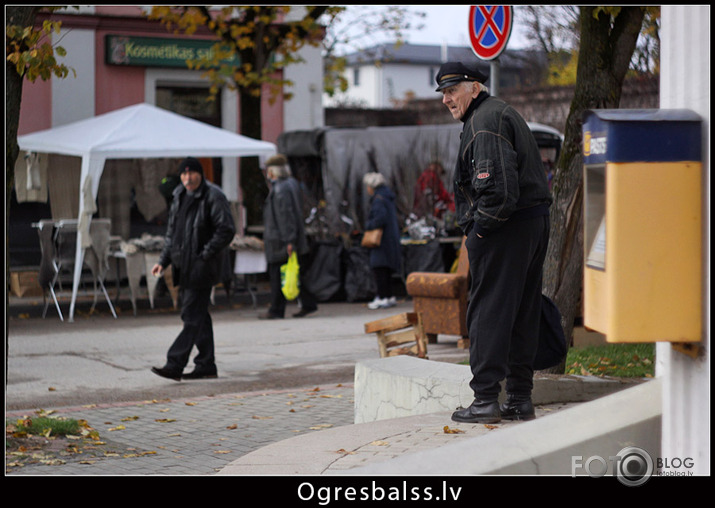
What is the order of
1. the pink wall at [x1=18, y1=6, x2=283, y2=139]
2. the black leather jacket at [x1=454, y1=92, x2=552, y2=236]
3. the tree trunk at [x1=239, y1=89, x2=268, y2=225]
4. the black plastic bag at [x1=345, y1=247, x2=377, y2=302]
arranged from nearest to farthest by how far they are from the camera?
the black leather jacket at [x1=454, y1=92, x2=552, y2=236] < the black plastic bag at [x1=345, y1=247, x2=377, y2=302] < the tree trunk at [x1=239, y1=89, x2=268, y2=225] < the pink wall at [x1=18, y1=6, x2=283, y2=139]

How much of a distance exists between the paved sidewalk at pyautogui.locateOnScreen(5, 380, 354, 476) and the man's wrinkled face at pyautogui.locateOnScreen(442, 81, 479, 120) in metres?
2.37

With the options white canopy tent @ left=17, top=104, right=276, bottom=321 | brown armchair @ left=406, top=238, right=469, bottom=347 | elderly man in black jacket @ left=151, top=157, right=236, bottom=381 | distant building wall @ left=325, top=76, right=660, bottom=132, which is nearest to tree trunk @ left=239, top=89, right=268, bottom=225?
white canopy tent @ left=17, top=104, right=276, bottom=321

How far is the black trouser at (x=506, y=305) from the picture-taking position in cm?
548

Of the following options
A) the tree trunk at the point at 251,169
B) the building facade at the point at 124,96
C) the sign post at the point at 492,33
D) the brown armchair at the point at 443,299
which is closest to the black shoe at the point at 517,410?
the sign post at the point at 492,33

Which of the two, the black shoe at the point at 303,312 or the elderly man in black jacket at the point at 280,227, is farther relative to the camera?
the black shoe at the point at 303,312

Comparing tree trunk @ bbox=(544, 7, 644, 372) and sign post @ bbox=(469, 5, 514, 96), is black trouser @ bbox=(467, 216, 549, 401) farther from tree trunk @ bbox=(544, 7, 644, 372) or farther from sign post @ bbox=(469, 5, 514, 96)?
sign post @ bbox=(469, 5, 514, 96)

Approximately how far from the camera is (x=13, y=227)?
17.8m

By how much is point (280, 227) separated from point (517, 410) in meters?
8.66

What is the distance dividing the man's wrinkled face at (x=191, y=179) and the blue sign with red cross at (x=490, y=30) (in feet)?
8.56

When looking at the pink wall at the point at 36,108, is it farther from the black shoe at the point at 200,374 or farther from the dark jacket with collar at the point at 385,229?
the black shoe at the point at 200,374

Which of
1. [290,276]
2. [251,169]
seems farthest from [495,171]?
[251,169]

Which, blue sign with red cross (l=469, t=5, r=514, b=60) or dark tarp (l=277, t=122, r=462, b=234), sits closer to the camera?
blue sign with red cross (l=469, t=5, r=514, b=60)

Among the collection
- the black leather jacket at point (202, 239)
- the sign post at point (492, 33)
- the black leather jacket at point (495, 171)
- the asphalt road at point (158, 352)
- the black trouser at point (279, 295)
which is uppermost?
the sign post at point (492, 33)

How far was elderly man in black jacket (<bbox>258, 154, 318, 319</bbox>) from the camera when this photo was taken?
1398 centimetres
